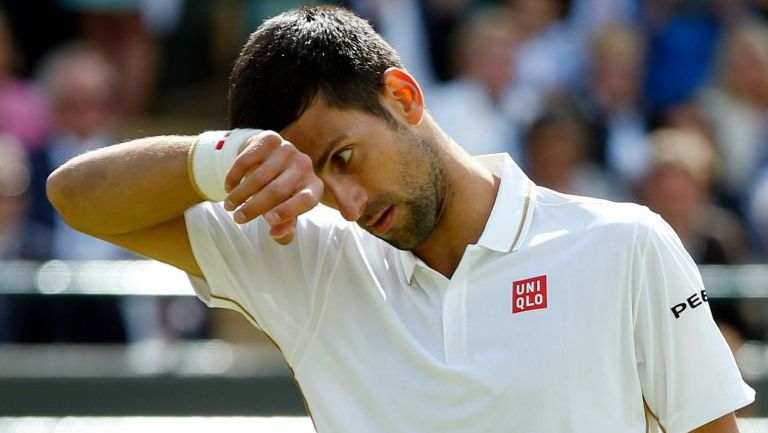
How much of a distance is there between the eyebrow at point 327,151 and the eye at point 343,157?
0.06 ft

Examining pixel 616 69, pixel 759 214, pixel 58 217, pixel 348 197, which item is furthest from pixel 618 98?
pixel 348 197

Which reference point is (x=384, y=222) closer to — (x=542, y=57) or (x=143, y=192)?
(x=143, y=192)

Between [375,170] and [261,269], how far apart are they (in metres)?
0.36

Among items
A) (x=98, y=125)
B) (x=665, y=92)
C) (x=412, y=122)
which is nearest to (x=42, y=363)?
(x=98, y=125)

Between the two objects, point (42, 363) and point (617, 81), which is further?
point (617, 81)

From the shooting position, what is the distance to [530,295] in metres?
2.59

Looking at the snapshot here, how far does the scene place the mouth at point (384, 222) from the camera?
2.62m

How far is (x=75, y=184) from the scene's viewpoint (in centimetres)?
274

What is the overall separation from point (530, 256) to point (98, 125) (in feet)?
13.8

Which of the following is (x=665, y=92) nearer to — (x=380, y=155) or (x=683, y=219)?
(x=683, y=219)

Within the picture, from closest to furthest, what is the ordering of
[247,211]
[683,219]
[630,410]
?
[247,211], [630,410], [683,219]

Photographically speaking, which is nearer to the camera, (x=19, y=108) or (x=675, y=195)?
(x=675, y=195)

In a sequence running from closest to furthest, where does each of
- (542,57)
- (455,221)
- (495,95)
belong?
(455,221) → (495,95) → (542,57)

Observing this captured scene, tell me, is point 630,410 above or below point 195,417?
above
